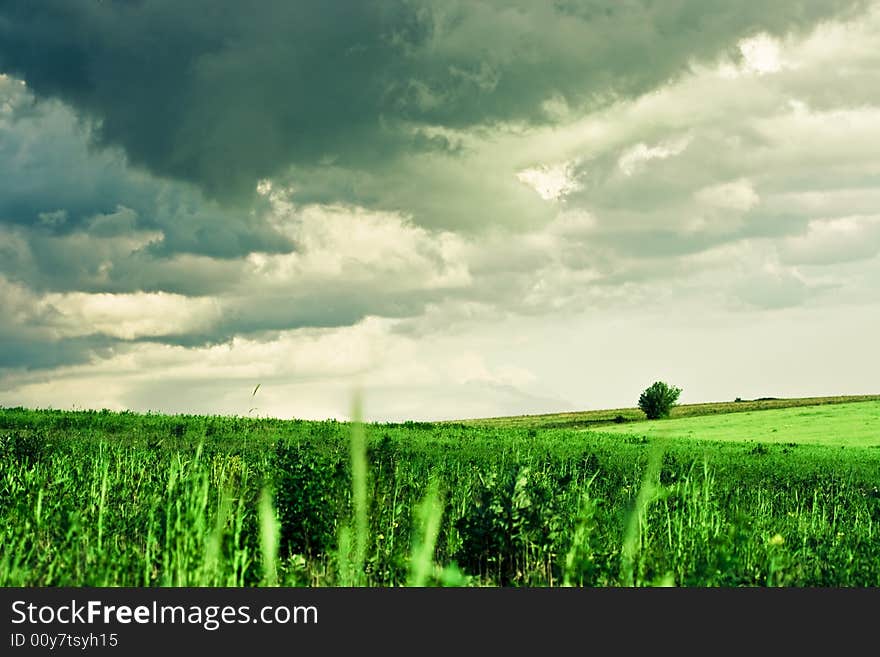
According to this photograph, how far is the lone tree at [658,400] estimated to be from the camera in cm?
7119

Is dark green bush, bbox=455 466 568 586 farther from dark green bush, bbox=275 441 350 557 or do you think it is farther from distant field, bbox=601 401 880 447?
distant field, bbox=601 401 880 447

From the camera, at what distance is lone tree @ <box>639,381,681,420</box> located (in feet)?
234

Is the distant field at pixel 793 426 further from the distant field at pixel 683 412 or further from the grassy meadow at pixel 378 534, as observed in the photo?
the grassy meadow at pixel 378 534

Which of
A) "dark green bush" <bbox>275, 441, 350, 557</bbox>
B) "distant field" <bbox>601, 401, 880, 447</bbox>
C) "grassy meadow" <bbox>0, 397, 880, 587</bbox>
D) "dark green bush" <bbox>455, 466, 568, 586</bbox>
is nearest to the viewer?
"grassy meadow" <bbox>0, 397, 880, 587</bbox>

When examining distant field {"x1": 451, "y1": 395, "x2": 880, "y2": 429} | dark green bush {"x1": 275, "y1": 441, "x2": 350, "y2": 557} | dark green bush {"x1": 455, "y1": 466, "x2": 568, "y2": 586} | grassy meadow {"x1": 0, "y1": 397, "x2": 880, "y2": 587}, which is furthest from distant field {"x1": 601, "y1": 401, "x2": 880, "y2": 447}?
dark green bush {"x1": 455, "y1": 466, "x2": 568, "y2": 586}

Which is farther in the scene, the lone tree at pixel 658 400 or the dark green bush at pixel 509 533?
the lone tree at pixel 658 400

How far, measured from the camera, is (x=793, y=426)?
171 ft

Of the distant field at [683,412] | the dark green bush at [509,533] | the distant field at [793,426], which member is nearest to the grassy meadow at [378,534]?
the dark green bush at [509,533]

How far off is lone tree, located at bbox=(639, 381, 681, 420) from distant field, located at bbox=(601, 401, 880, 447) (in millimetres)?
6886

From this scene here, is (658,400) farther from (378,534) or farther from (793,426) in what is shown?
(378,534)

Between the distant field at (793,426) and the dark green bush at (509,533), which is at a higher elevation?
the dark green bush at (509,533)

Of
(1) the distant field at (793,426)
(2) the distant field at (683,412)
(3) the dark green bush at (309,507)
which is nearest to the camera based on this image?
(3) the dark green bush at (309,507)

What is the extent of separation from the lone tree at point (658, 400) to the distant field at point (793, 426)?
689cm

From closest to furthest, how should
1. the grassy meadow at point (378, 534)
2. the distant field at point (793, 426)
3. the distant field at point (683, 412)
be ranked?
the grassy meadow at point (378, 534), the distant field at point (793, 426), the distant field at point (683, 412)
